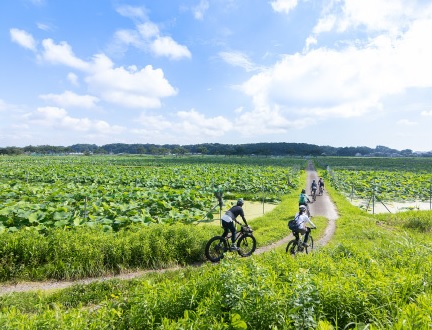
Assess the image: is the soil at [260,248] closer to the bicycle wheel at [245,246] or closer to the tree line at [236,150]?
the bicycle wheel at [245,246]

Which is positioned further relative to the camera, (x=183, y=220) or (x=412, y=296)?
(x=183, y=220)

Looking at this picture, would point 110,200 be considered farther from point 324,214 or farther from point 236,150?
point 236,150

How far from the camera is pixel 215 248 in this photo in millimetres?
9461

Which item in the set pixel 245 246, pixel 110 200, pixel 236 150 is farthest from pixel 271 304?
pixel 236 150

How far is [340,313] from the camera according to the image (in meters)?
4.06

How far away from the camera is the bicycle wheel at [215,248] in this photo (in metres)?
9.38

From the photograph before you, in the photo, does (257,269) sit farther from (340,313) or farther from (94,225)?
(94,225)

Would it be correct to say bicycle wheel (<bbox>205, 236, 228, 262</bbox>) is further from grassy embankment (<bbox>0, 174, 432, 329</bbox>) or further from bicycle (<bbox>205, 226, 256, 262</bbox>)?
grassy embankment (<bbox>0, 174, 432, 329</bbox>)

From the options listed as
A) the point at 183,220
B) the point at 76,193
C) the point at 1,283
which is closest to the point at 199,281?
the point at 1,283

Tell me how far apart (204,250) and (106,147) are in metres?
204

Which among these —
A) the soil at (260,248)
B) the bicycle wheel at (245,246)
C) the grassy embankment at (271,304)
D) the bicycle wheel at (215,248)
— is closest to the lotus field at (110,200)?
the soil at (260,248)

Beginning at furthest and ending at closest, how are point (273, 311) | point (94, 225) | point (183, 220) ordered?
point (183, 220) < point (94, 225) < point (273, 311)

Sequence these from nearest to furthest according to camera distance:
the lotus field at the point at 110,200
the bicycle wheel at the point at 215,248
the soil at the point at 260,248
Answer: the soil at the point at 260,248, the bicycle wheel at the point at 215,248, the lotus field at the point at 110,200

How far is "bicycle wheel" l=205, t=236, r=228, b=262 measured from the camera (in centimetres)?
938
